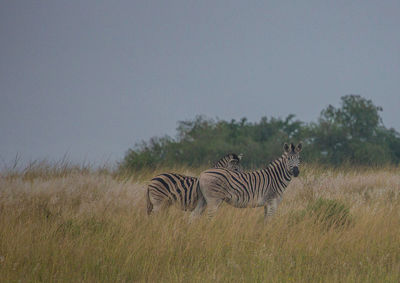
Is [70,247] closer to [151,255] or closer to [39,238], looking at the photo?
[39,238]

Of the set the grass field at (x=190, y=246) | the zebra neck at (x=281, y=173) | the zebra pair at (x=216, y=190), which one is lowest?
the grass field at (x=190, y=246)

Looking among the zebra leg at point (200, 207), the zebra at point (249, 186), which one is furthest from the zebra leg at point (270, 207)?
the zebra leg at point (200, 207)

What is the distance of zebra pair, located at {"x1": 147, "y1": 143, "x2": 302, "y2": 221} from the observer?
319 inches

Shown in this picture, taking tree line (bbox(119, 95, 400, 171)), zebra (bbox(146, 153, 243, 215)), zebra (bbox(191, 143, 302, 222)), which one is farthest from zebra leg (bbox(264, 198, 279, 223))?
tree line (bbox(119, 95, 400, 171))

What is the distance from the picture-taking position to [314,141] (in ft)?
135

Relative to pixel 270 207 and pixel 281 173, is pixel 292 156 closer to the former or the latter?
pixel 281 173

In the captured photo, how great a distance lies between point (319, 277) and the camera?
5.61m

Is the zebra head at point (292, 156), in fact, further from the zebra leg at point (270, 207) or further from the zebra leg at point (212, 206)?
the zebra leg at point (212, 206)

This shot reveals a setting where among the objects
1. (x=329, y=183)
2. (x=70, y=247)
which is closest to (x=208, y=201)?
(x=70, y=247)

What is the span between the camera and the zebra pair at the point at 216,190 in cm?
810

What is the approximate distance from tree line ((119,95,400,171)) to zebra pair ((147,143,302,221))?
2740 cm

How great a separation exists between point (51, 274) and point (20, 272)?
44cm

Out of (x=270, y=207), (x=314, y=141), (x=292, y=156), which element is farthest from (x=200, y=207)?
(x=314, y=141)

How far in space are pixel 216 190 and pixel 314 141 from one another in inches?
1358
